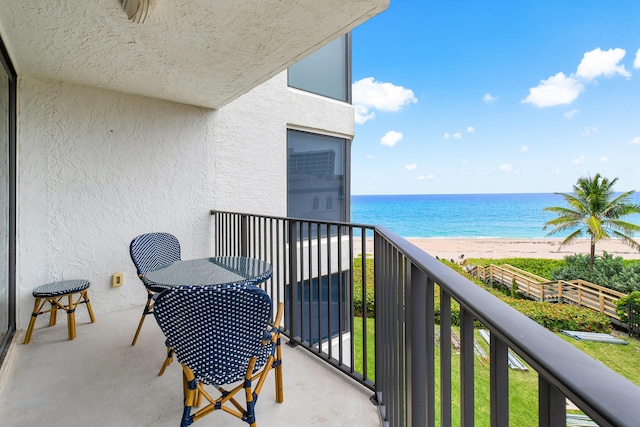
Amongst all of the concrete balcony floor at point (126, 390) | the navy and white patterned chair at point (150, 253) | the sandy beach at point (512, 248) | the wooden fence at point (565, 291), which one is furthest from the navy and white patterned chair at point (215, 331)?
the sandy beach at point (512, 248)

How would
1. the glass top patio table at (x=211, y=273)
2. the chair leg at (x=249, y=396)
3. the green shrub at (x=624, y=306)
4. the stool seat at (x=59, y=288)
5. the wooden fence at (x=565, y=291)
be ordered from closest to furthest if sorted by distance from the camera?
the chair leg at (x=249, y=396)
the glass top patio table at (x=211, y=273)
the stool seat at (x=59, y=288)
the green shrub at (x=624, y=306)
the wooden fence at (x=565, y=291)

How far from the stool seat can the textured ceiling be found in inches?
70.8

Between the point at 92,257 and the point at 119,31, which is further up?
the point at 119,31

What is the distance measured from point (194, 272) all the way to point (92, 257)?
1.72 metres

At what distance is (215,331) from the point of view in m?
1.30

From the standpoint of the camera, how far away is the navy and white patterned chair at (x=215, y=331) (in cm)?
126

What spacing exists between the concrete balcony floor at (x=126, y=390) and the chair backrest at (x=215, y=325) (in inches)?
19.9

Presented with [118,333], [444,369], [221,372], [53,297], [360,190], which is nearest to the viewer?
[444,369]

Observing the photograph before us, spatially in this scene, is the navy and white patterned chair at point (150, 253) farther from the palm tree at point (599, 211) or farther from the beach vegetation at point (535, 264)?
the beach vegetation at point (535, 264)

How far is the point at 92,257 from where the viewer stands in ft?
9.96

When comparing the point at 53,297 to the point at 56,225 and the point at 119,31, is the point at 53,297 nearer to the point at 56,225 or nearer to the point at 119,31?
the point at 56,225

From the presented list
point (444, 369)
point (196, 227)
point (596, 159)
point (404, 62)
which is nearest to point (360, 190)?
point (404, 62)

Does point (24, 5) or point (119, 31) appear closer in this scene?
point (24, 5)

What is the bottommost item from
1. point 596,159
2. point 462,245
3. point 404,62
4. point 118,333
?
point 462,245
